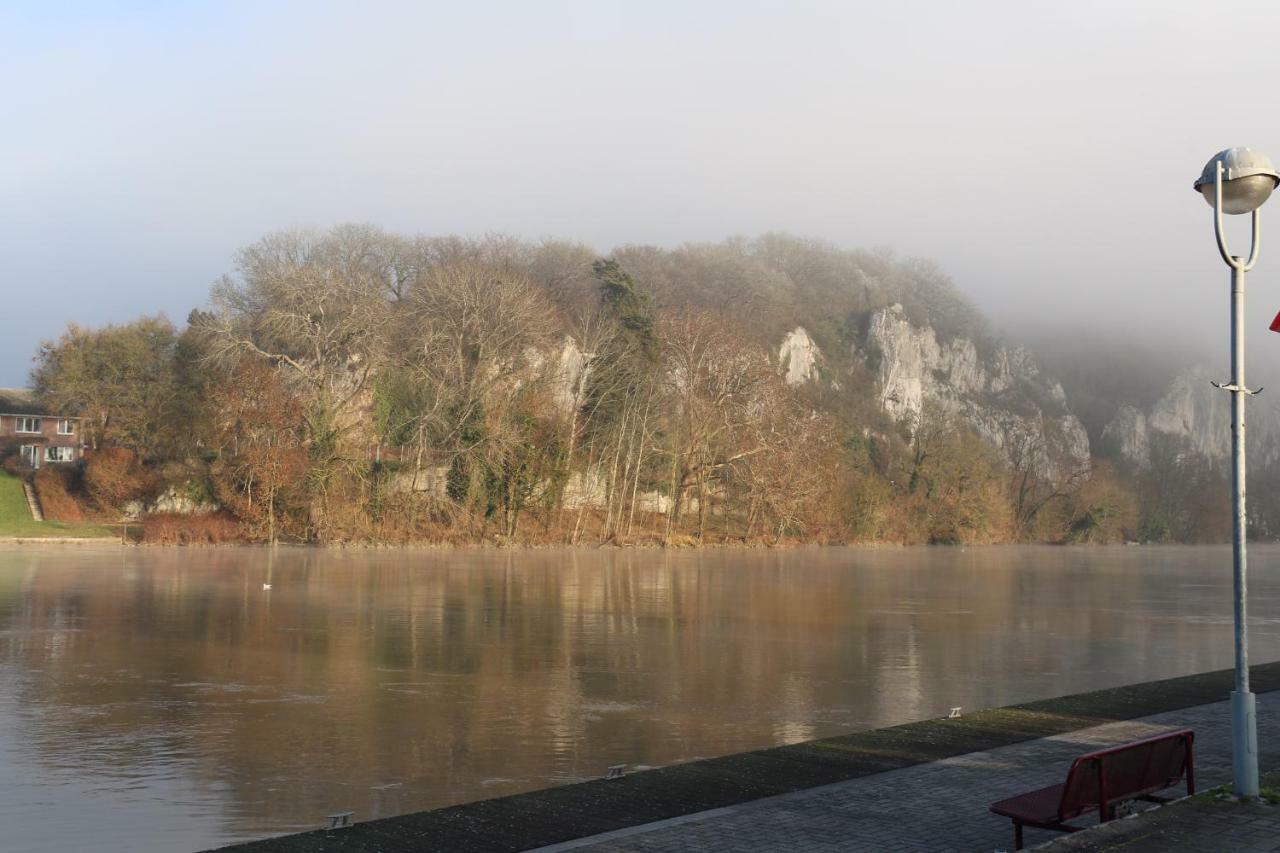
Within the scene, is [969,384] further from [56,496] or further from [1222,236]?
[1222,236]

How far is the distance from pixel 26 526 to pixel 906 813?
181 feet

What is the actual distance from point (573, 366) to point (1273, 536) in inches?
3507

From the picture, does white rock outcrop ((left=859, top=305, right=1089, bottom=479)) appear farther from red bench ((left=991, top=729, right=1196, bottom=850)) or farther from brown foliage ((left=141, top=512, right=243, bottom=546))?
red bench ((left=991, top=729, right=1196, bottom=850))

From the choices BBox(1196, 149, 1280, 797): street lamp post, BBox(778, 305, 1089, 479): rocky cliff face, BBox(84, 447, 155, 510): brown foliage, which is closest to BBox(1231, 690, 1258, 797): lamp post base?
BBox(1196, 149, 1280, 797): street lamp post

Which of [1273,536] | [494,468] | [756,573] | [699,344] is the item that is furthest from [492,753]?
[1273,536]

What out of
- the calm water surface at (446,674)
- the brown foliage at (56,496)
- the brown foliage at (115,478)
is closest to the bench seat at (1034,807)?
the calm water surface at (446,674)

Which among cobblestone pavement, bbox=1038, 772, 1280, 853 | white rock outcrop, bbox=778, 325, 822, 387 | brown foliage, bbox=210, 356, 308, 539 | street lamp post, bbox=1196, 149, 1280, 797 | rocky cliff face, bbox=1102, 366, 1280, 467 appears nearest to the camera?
cobblestone pavement, bbox=1038, 772, 1280, 853

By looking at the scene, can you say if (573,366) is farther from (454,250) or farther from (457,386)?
(454,250)

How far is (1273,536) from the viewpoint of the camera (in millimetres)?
121188

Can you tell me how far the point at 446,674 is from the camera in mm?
16562

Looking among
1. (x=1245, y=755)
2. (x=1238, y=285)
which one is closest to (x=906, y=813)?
(x=1245, y=755)

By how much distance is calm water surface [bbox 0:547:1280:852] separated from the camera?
10.1m

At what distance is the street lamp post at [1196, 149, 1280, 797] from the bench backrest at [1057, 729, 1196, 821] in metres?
0.67

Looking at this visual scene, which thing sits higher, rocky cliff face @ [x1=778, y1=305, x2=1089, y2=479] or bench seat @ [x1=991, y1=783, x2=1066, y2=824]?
rocky cliff face @ [x1=778, y1=305, x2=1089, y2=479]
